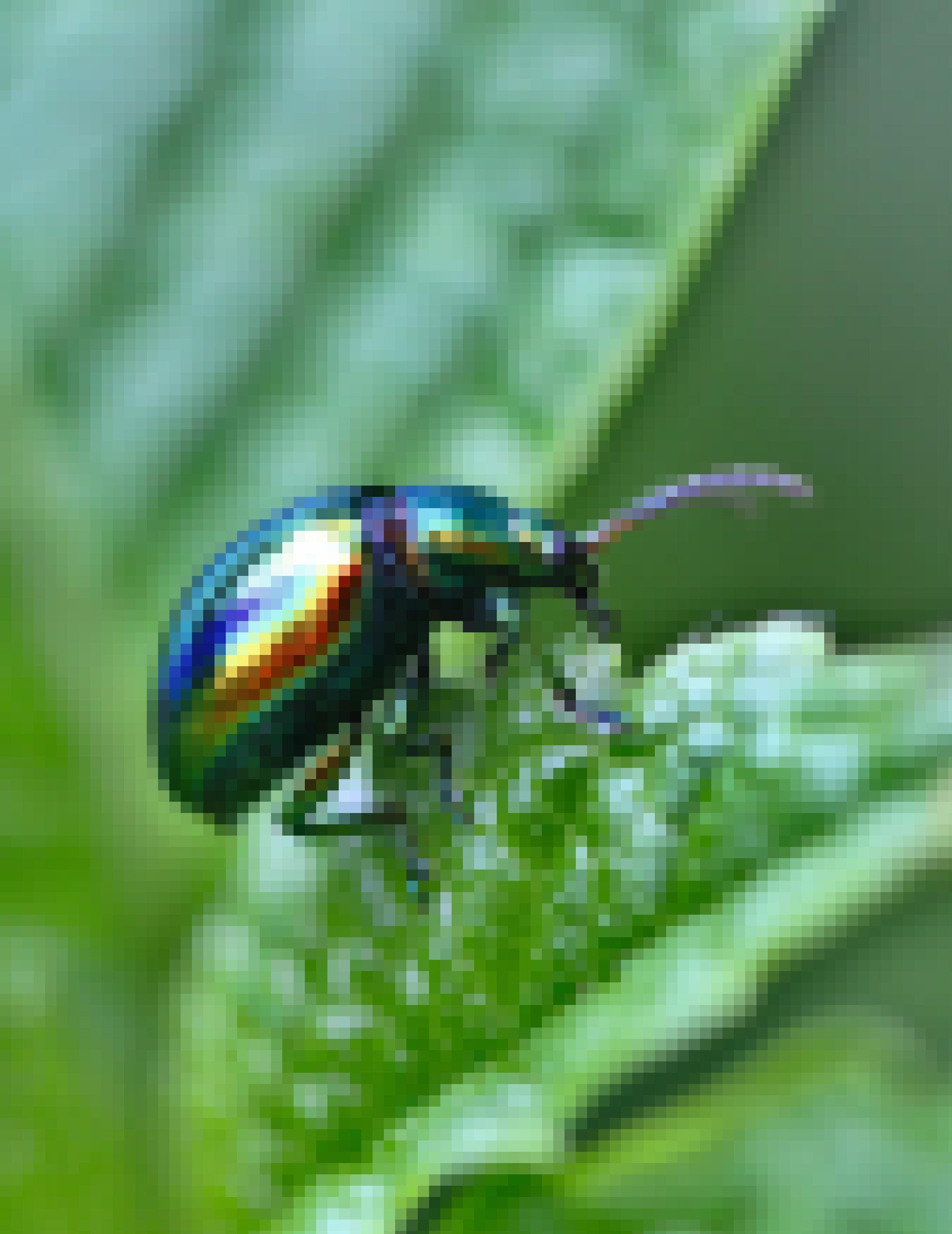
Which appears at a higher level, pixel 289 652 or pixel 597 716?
pixel 289 652

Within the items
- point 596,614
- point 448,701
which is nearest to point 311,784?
point 448,701

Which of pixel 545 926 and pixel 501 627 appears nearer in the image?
pixel 545 926

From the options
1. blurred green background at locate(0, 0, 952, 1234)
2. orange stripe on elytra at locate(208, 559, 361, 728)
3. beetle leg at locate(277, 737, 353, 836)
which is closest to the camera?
blurred green background at locate(0, 0, 952, 1234)

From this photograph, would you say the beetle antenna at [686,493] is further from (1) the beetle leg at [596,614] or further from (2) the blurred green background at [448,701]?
(2) the blurred green background at [448,701]

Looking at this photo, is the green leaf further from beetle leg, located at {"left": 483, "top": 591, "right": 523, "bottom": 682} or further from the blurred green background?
beetle leg, located at {"left": 483, "top": 591, "right": 523, "bottom": 682}

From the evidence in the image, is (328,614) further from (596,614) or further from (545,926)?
(545,926)

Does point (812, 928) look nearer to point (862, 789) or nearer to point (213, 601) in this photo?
point (862, 789)

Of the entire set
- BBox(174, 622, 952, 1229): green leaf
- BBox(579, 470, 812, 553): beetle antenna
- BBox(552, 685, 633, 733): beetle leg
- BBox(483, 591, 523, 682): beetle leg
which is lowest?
BBox(174, 622, 952, 1229): green leaf

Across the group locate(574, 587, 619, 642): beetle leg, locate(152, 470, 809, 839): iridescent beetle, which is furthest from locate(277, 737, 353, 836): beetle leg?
locate(574, 587, 619, 642): beetle leg
